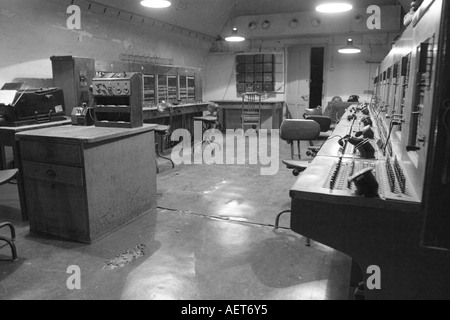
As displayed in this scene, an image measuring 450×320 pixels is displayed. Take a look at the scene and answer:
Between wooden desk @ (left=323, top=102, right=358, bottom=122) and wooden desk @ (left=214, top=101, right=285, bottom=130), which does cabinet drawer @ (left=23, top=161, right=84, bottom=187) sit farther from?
wooden desk @ (left=323, top=102, right=358, bottom=122)

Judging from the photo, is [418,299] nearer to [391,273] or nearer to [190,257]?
[391,273]

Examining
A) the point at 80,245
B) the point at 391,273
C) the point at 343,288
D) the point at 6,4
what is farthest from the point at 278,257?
the point at 6,4

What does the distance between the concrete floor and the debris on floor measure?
39mm

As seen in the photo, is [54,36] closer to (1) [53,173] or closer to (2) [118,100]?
(2) [118,100]

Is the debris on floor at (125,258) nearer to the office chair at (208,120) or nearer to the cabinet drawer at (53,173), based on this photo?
the cabinet drawer at (53,173)

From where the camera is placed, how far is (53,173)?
2764mm

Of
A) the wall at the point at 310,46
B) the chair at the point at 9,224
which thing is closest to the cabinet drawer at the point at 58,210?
the chair at the point at 9,224

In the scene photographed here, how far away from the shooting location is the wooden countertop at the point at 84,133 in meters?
2.66

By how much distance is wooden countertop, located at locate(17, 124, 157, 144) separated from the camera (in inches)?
105

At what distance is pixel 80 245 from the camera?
2.74 meters

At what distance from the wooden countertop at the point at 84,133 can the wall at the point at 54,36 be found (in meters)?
2.13

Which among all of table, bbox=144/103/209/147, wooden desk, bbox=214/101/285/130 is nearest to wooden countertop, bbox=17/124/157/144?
table, bbox=144/103/209/147

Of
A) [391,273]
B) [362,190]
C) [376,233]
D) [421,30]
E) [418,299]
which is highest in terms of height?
[421,30]
